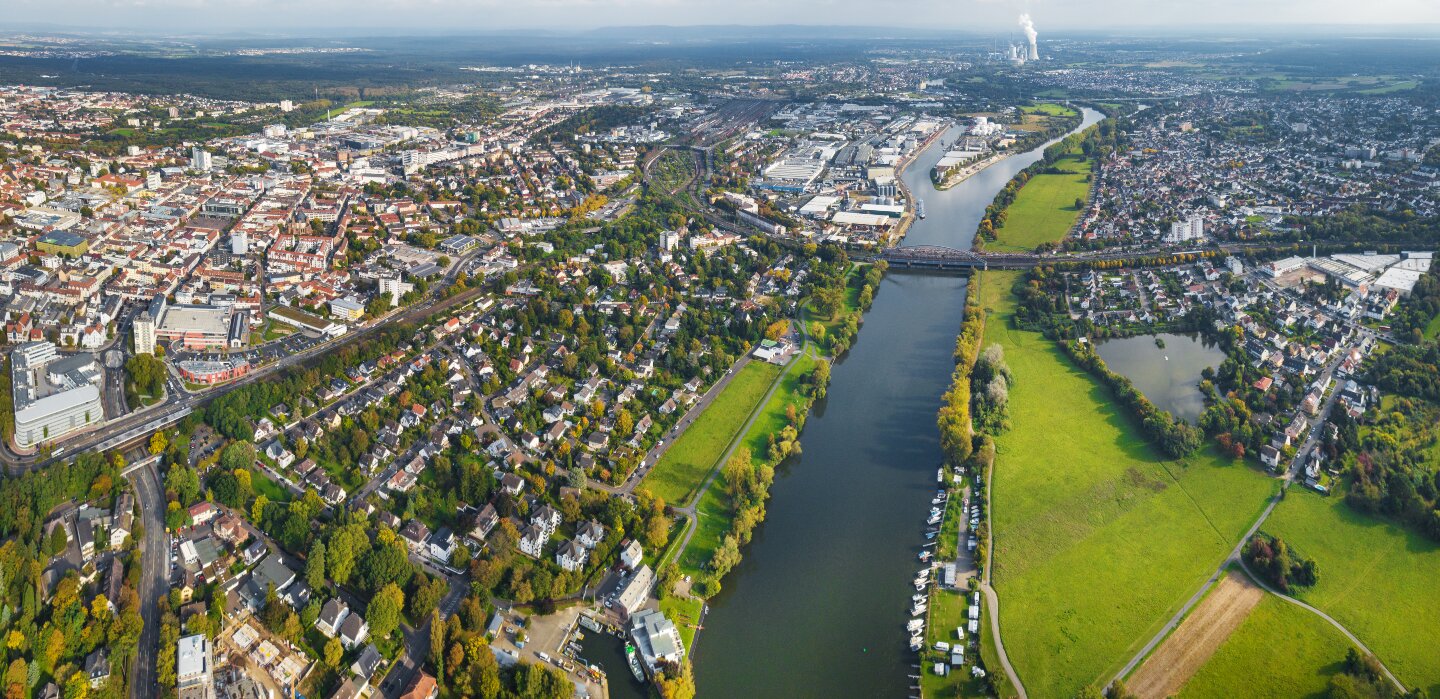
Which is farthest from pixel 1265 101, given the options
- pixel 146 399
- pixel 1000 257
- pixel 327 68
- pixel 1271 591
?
pixel 327 68

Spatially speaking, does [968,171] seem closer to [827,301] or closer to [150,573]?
[827,301]

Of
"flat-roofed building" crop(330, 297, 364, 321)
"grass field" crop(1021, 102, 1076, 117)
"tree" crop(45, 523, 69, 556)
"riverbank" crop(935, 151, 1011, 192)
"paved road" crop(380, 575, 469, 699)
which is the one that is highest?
"grass field" crop(1021, 102, 1076, 117)

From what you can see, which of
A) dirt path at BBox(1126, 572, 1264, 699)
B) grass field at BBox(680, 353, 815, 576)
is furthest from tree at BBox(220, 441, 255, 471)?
dirt path at BBox(1126, 572, 1264, 699)

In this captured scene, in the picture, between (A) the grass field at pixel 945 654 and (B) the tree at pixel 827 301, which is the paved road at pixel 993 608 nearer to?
(A) the grass field at pixel 945 654

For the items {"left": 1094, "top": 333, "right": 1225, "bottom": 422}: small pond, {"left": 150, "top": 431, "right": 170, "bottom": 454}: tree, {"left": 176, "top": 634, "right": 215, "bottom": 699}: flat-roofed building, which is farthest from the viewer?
{"left": 1094, "top": 333, "right": 1225, "bottom": 422}: small pond

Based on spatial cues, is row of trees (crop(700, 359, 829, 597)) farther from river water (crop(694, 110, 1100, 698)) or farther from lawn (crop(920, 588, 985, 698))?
lawn (crop(920, 588, 985, 698))

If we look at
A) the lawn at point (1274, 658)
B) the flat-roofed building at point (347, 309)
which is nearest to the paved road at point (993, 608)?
the lawn at point (1274, 658)
